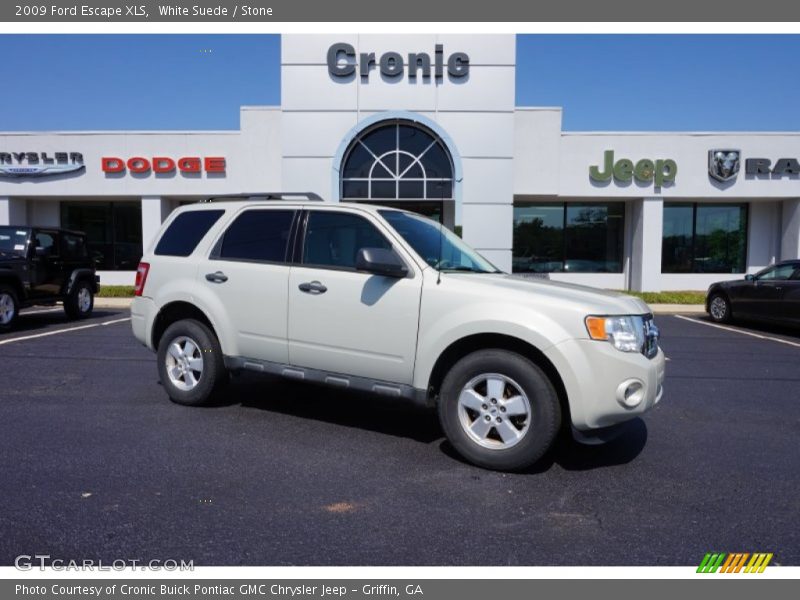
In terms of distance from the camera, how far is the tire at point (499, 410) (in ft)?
13.4

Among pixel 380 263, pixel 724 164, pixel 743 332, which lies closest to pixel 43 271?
pixel 380 263

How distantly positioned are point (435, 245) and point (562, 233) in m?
17.9

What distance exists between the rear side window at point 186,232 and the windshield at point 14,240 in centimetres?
714

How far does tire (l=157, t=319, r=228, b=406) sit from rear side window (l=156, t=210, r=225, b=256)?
74cm

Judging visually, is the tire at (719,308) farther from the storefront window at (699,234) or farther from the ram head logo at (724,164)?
the ram head logo at (724,164)

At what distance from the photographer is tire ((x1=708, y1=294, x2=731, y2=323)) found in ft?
44.8

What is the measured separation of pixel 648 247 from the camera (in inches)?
825

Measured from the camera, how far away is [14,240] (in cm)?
1157

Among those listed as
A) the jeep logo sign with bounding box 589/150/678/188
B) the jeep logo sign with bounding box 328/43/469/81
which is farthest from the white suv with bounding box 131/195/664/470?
the jeep logo sign with bounding box 589/150/678/188

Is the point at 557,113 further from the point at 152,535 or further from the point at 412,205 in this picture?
the point at 152,535

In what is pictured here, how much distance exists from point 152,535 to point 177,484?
0.73 metres

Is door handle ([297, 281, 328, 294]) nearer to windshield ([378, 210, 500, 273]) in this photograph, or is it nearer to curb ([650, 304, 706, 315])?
windshield ([378, 210, 500, 273])

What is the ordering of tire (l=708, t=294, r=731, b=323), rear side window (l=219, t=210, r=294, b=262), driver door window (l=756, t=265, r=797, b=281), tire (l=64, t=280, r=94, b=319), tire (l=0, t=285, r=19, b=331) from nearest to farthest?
rear side window (l=219, t=210, r=294, b=262)
tire (l=0, t=285, r=19, b=331)
driver door window (l=756, t=265, r=797, b=281)
tire (l=64, t=280, r=94, b=319)
tire (l=708, t=294, r=731, b=323)

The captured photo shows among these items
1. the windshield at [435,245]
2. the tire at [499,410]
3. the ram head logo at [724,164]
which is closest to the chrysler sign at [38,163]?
the windshield at [435,245]
